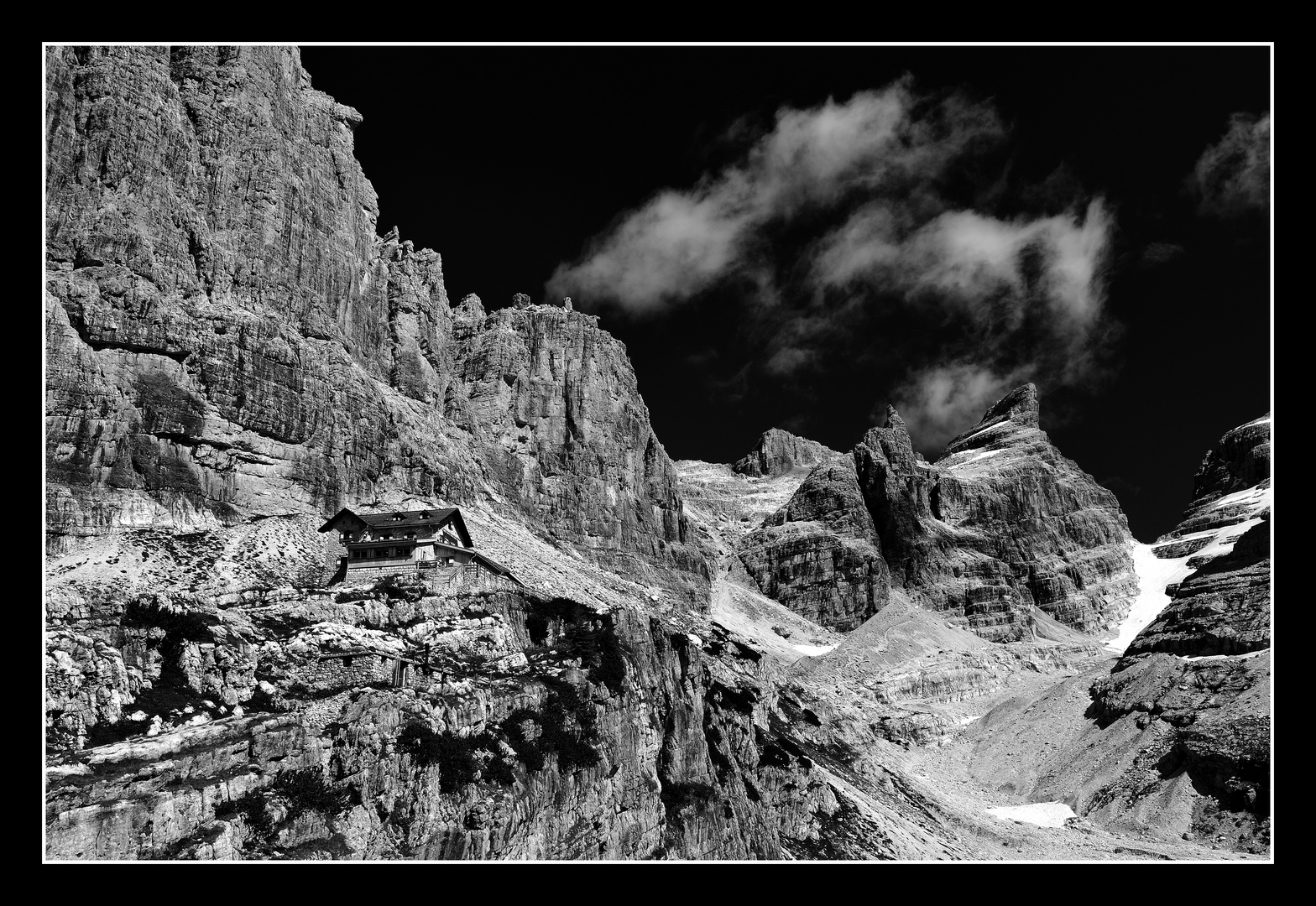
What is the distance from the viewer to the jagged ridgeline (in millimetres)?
63031

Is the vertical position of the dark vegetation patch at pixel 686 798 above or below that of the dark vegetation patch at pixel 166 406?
below

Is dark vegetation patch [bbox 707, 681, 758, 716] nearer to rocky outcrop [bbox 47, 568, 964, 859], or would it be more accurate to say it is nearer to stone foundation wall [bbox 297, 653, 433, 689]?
rocky outcrop [bbox 47, 568, 964, 859]

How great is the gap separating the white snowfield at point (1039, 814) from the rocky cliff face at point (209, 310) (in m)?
82.3

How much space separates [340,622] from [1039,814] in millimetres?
95238

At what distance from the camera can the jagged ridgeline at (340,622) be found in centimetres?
6303

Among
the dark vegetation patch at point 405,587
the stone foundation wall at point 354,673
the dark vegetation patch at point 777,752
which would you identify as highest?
the dark vegetation patch at point 405,587

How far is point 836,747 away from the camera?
13700 centimetres

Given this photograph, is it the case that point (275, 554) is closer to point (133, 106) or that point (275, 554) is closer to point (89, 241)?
point (89, 241)

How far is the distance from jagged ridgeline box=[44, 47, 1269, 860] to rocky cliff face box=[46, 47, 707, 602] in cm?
41

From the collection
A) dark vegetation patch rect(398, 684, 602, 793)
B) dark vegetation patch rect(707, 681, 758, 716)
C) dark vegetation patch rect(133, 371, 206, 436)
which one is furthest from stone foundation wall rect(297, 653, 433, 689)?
dark vegetation patch rect(133, 371, 206, 436)

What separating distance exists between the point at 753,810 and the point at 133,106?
110199 millimetres

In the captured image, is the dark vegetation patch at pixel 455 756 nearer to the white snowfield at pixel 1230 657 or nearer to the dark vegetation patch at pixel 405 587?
the dark vegetation patch at pixel 405 587

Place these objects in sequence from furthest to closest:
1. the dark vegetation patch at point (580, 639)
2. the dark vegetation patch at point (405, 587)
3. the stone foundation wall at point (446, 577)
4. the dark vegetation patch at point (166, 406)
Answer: the dark vegetation patch at point (166, 406) < the stone foundation wall at point (446, 577) < the dark vegetation patch at point (405, 587) < the dark vegetation patch at point (580, 639)

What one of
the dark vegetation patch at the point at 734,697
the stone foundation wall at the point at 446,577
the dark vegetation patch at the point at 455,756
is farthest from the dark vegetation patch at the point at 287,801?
the dark vegetation patch at the point at 734,697
